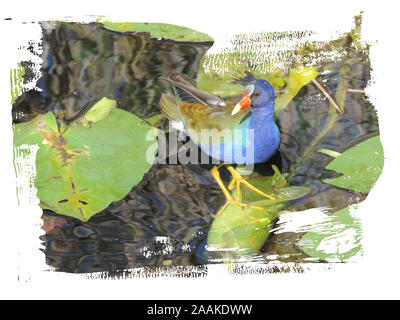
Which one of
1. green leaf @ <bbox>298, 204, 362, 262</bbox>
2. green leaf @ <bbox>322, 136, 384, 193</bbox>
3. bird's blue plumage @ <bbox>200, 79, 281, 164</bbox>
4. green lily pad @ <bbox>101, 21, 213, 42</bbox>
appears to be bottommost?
green leaf @ <bbox>298, 204, 362, 262</bbox>

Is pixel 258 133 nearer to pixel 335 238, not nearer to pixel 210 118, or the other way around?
pixel 210 118

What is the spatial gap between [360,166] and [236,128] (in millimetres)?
485

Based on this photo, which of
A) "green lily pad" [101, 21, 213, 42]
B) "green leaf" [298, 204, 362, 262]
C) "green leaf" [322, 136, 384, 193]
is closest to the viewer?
"green leaf" [298, 204, 362, 262]

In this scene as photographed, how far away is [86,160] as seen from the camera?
1.94m

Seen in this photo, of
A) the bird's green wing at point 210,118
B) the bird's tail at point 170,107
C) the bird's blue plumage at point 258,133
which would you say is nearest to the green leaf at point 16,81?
→ the bird's tail at point 170,107

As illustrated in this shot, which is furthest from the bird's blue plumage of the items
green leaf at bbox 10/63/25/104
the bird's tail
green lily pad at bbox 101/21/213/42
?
green leaf at bbox 10/63/25/104

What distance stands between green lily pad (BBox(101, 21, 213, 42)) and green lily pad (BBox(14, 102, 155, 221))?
390 mm

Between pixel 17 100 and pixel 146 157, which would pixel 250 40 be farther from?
pixel 17 100

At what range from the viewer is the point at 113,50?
2.19 m

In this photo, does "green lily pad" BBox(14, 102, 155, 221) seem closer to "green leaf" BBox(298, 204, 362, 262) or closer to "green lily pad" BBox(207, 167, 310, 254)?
"green lily pad" BBox(207, 167, 310, 254)

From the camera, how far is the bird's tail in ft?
6.66

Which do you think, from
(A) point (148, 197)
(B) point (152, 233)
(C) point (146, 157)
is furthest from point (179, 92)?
(B) point (152, 233)

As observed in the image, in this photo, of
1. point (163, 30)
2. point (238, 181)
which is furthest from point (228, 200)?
point (163, 30)

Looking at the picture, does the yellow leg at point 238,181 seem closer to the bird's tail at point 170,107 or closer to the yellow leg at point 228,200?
the yellow leg at point 228,200
